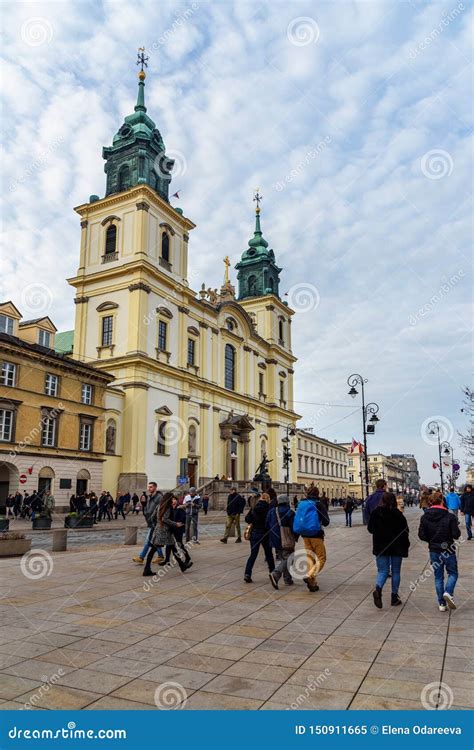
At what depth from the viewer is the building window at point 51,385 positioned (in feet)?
100

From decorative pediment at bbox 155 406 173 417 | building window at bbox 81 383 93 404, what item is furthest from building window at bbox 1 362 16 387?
decorative pediment at bbox 155 406 173 417

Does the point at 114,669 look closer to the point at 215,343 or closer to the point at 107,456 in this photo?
the point at 107,456

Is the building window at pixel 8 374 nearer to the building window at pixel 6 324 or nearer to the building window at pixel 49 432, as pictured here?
the building window at pixel 49 432

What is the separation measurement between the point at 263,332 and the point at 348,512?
39080 millimetres

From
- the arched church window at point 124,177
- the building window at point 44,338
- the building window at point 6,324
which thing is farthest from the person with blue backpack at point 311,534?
the arched church window at point 124,177

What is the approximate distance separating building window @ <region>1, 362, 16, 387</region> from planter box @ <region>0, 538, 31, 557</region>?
15.3 m

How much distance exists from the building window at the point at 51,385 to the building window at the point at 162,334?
12501 millimetres

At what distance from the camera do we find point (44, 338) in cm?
3497

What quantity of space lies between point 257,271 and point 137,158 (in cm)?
2672

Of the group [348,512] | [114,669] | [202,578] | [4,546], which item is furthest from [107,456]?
[114,669]

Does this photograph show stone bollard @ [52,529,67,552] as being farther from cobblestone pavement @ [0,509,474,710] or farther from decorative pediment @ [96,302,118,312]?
decorative pediment @ [96,302,118,312]

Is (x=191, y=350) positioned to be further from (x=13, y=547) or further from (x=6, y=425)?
(x=13, y=547)

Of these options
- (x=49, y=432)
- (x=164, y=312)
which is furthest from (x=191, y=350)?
(x=49, y=432)
